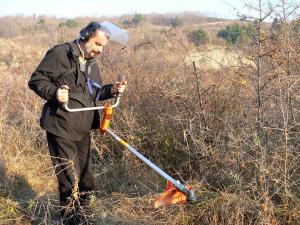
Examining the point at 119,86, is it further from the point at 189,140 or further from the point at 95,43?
the point at 189,140

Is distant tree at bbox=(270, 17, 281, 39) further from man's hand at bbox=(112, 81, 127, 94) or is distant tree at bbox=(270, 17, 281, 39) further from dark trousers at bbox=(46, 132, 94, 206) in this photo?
dark trousers at bbox=(46, 132, 94, 206)

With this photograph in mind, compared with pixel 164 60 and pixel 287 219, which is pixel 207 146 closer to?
pixel 287 219

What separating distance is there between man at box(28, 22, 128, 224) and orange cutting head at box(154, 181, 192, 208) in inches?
25.8

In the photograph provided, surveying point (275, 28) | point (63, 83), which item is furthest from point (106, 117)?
point (275, 28)

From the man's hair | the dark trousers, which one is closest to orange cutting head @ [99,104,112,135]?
the dark trousers

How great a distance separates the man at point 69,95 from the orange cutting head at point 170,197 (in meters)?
0.66

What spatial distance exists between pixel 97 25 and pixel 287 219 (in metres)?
2.13

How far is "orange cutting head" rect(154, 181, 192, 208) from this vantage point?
10.5 feet

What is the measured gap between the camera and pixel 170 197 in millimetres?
3219

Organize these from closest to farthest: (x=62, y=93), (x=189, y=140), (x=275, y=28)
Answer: (x=62, y=93)
(x=275, y=28)
(x=189, y=140)

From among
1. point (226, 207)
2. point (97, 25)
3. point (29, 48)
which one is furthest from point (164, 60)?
point (29, 48)

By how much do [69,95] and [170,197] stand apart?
1132mm

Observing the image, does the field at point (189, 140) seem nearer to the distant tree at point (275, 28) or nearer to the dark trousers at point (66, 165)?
the distant tree at point (275, 28)

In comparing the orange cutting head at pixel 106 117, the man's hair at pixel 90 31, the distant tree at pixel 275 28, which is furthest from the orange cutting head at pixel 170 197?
the distant tree at pixel 275 28
